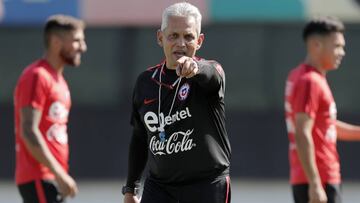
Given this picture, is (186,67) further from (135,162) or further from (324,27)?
(324,27)

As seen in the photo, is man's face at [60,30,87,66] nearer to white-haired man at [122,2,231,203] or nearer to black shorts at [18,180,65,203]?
black shorts at [18,180,65,203]

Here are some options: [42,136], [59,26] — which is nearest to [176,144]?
[42,136]

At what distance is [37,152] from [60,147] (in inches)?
13.3

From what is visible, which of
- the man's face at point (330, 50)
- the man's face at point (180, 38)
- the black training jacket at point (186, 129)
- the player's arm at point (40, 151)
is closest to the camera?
the man's face at point (180, 38)

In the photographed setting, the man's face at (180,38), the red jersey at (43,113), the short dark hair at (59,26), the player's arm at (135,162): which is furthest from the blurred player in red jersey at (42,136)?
the man's face at (180,38)

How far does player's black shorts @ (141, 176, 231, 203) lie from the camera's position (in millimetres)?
5633

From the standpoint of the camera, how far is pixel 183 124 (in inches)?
221

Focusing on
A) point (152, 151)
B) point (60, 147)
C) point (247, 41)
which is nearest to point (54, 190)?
point (60, 147)

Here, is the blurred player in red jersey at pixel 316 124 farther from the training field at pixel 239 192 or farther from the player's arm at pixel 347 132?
the training field at pixel 239 192

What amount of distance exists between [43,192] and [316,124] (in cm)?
191

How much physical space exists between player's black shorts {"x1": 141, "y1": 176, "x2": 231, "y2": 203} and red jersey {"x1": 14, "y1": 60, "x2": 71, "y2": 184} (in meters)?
1.67

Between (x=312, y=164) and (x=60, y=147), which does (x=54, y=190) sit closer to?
(x=60, y=147)

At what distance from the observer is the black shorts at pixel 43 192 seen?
721cm

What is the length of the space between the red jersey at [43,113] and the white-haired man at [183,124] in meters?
1.63
